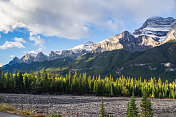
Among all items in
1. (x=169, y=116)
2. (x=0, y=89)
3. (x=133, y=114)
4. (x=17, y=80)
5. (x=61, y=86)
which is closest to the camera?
(x=133, y=114)

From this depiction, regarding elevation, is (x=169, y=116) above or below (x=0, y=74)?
below

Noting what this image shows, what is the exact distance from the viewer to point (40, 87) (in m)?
107

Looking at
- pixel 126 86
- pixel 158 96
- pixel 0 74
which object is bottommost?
pixel 158 96

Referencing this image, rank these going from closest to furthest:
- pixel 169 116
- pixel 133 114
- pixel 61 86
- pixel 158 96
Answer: pixel 133 114 → pixel 169 116 → pixel 61 86 → pixel 158 96

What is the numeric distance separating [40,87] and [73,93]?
23847 millimetres

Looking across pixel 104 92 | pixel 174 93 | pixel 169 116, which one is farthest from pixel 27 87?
pixel 174 93

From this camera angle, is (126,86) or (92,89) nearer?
(92,89)

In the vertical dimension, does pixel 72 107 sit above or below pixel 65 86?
below

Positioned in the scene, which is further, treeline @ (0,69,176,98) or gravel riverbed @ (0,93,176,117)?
treeline @ (0,69,176,98)

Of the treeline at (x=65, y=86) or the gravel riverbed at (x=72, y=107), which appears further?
the treeline at (x=65, y=86)

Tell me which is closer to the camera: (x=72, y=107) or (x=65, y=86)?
(x=72, y=107)

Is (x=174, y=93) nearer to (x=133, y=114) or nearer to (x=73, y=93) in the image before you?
(x=73, y=93)

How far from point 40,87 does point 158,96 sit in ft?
310

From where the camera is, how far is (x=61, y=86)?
114375mm
